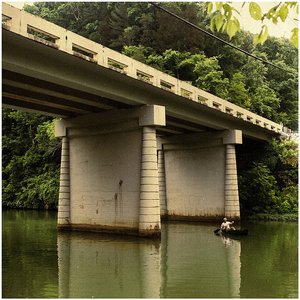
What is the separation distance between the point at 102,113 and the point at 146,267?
11.9m

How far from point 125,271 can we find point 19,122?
46619 mm

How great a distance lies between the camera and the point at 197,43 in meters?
52.9

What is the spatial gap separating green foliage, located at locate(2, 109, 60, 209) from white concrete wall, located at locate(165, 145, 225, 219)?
52.6 ft

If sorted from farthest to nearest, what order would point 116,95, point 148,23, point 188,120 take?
point 148,23
point 188,120
point 116,95

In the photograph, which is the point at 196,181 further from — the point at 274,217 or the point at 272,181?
the point at 272,181

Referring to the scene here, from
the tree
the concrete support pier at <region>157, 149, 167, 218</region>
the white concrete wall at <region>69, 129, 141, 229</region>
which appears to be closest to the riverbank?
the concrete support pier at <region>157, 149, 167, 218</region>

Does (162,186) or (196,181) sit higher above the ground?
(196,181)

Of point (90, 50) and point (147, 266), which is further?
point (90, 50)

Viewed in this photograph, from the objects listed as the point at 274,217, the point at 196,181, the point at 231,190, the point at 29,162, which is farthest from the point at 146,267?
the point at 29,162

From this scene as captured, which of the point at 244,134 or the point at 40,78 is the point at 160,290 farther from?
the point at 244,134

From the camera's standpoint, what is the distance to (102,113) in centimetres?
2559

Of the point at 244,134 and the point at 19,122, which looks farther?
the point at 19,122

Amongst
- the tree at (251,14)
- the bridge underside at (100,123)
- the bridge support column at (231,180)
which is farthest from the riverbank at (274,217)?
the tree at (251,14)

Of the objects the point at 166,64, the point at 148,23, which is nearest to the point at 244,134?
the point at 166,64
